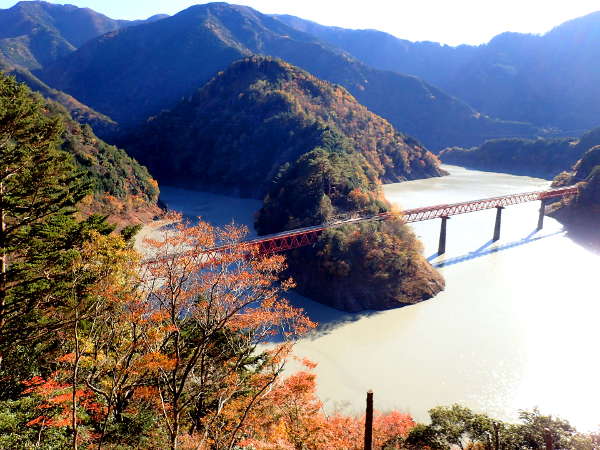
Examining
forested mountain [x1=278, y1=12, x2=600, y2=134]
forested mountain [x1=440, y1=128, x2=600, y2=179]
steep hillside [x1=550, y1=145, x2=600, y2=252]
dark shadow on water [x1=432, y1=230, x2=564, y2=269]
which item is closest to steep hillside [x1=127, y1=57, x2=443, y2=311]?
dark shadow on water [x1=432, y1=230, x2=564, y2=269]

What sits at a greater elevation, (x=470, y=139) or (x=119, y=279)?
(x=119, y=279)

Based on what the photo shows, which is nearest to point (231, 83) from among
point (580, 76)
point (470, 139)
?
point (470, 139)

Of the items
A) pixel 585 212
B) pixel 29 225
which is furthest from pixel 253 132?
pixel 29 225

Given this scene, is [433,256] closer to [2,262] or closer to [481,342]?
[481,342]

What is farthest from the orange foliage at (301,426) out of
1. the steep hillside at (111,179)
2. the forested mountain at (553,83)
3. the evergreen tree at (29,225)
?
the forested mountain at (553,83)

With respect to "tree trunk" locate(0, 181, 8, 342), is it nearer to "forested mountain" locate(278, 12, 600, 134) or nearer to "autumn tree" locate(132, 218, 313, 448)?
"autumn tree" locate(132, 218, 313, 448)

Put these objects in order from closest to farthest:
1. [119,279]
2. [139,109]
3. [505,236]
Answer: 1. [119,279]
2. [505,236]
3. [139,109]

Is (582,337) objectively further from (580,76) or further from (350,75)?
(580,76)
